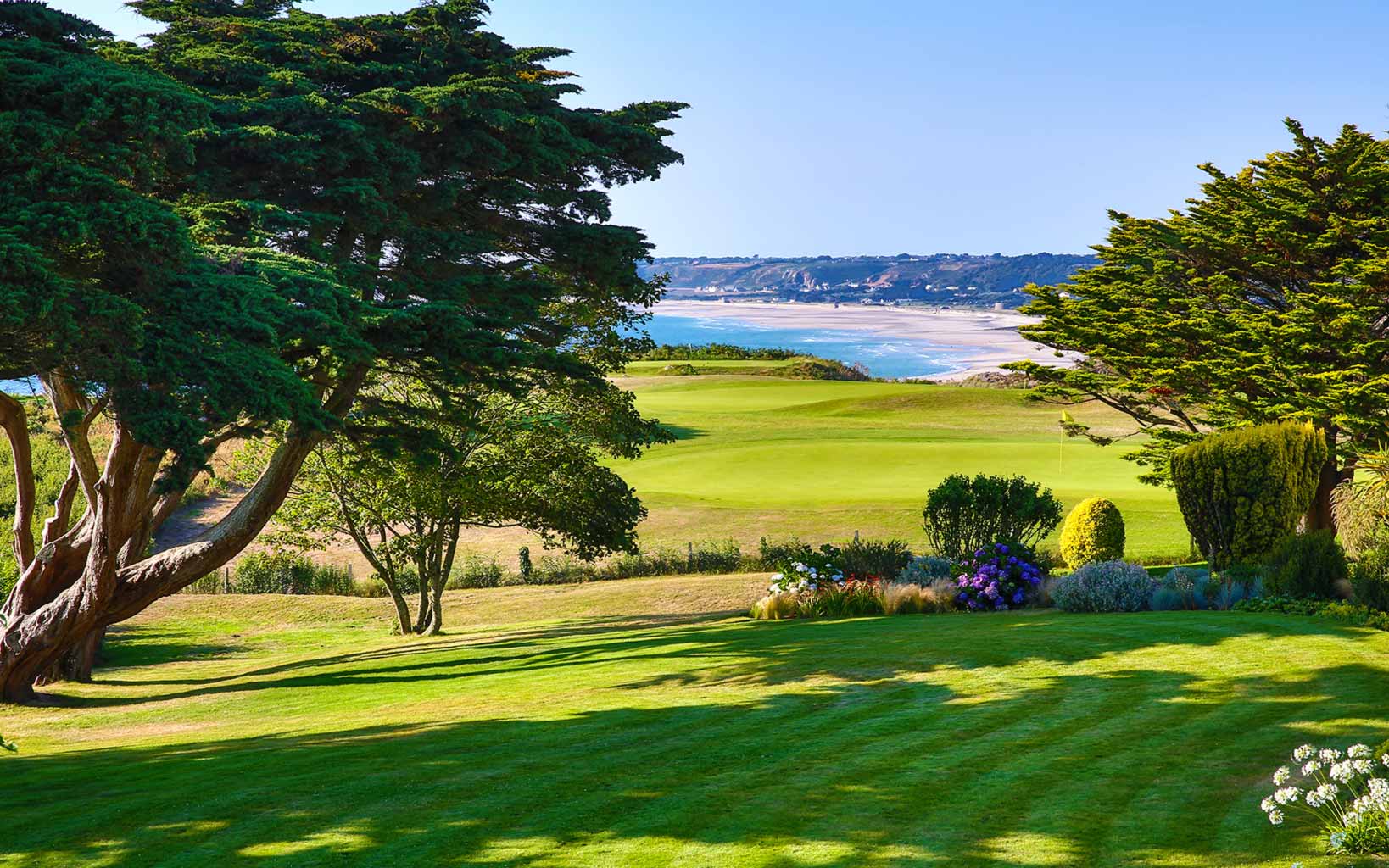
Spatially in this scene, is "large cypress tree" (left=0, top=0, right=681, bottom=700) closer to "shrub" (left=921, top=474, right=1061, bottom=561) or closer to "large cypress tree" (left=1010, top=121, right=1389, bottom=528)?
"shrub" (left=921, top=474, right=1061, bottom=561)

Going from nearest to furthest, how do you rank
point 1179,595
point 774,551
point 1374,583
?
point 1374,583 → point 1179,595 → point 774,551

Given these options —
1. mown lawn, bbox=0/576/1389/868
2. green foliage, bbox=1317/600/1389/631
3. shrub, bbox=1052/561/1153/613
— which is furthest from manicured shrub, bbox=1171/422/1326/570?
mown lawn, bbox=0/576/1389/868

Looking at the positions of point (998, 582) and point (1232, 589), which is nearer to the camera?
point (1232, 589)

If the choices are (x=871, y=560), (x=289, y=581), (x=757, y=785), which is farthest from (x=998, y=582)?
(x=289, y=581)

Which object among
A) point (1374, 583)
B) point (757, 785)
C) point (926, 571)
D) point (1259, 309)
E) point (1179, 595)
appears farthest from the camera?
point (1259, 309)

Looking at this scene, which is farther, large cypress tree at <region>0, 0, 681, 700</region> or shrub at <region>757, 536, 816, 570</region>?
shrub at <region>757, 536, 816, 570</region>

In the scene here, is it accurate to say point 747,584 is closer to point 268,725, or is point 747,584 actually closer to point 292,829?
point 268,725

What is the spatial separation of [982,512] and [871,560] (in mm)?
2677

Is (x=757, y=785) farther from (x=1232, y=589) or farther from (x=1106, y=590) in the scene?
(x=1232, y=589)

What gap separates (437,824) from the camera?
777 centimetres

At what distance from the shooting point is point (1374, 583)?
45.5 feet

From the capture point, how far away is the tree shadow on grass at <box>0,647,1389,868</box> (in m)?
7.16

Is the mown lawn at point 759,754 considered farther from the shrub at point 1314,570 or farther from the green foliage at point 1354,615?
the shrub at point 1314,570

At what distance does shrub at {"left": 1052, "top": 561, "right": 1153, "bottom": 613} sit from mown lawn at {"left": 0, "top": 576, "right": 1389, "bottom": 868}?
4.28 feet
